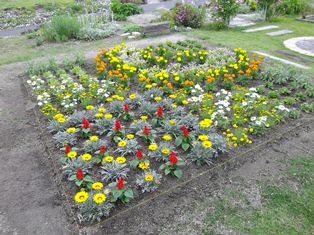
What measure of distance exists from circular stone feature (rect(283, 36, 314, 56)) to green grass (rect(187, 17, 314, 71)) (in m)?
0.19

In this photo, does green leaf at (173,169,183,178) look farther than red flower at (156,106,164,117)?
No

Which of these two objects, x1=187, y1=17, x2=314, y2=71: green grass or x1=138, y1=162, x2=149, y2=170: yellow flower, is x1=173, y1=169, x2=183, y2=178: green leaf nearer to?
x1=138, y1=162, x2=149, y2=170: yellow flower

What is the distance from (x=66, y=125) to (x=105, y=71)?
213 centimetres

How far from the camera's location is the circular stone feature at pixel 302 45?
314 inches

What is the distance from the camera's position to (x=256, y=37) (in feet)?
30.7

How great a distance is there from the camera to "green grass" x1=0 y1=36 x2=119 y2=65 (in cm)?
814

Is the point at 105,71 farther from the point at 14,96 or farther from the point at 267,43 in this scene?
the point at 267,43

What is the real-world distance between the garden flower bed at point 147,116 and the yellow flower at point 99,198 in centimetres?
1

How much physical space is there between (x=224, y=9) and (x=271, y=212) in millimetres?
8337

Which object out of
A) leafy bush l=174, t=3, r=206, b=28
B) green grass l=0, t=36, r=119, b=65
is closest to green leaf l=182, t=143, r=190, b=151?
green grass l=0, t=36, r=119, b=65

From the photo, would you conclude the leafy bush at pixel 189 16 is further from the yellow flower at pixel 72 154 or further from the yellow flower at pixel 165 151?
the yellow flower at pixel 72 154

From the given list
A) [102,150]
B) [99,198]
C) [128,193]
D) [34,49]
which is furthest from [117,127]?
[34,49]

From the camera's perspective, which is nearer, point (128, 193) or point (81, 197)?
point (81, 197)

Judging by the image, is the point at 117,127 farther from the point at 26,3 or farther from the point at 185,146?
the point at 26,3
